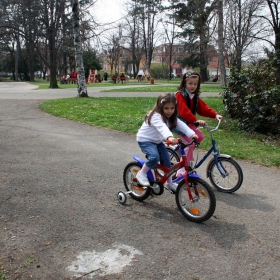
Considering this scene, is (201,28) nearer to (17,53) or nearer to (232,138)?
(232,138)

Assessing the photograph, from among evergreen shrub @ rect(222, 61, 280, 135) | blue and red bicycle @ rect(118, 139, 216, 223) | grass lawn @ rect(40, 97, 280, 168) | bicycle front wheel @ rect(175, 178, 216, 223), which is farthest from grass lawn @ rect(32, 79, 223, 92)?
bicycle front wheel @ rect(175, 178, 216, 223)

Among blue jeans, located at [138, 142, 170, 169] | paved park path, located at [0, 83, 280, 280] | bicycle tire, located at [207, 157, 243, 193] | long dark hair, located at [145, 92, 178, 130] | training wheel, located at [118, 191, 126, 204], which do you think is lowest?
paved park path, located at [0, 83, 280, 280]

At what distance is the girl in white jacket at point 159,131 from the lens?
4.05 m

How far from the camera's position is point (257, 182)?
5477mm

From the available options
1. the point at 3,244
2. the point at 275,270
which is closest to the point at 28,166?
the point at 3,244

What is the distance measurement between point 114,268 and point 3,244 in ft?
3.93

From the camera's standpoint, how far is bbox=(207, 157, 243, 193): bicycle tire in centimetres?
487

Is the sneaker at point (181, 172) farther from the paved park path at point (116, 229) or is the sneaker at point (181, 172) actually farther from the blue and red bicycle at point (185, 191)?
the paved park path at point (116, 229)

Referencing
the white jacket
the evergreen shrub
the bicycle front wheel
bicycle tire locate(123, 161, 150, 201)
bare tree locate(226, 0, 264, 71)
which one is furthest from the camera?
bare tree locate(226, 0, 264, 71)

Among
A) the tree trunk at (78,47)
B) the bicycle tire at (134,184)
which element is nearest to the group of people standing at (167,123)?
the bicycle tire at (134,184)

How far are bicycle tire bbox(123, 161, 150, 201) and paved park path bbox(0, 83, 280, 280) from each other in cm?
12

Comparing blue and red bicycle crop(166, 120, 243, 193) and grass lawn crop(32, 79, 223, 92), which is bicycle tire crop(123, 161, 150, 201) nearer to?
blue and red bicycle crop(166, 120, 243, 193)

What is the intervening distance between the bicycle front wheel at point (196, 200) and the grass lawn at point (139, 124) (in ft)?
10.0

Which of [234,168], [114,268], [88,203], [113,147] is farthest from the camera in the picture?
[113,147]
